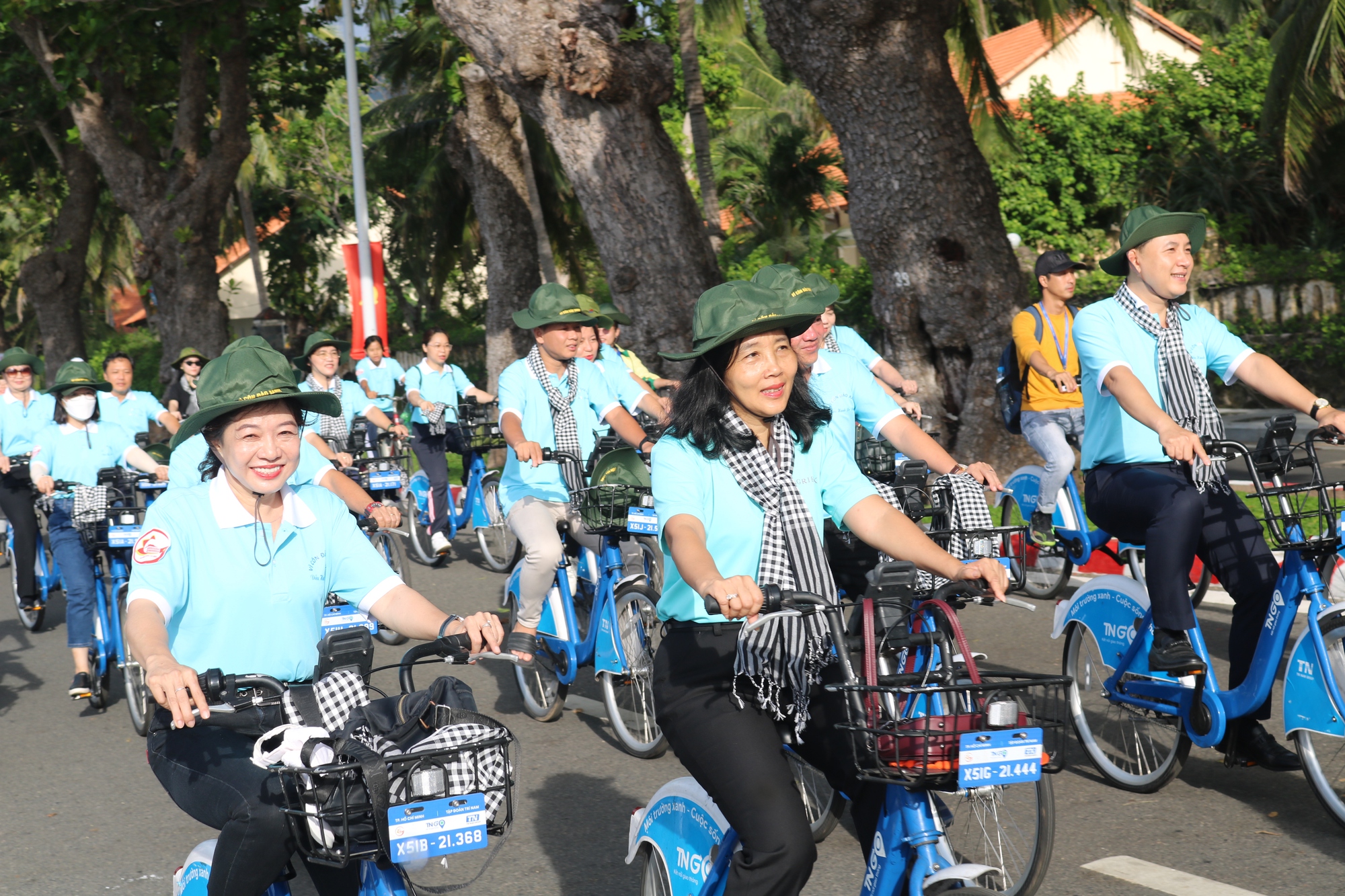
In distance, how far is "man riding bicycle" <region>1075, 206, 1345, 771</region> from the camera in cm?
461

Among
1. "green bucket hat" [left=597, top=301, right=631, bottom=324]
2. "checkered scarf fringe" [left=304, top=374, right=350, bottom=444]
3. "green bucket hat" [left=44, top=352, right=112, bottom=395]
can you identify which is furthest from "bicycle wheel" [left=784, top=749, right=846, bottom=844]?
"green bucket hat" [left=597, top=301, right=631, bottom=324]

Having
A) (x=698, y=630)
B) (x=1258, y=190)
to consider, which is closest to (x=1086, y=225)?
(x=1258, y=190)

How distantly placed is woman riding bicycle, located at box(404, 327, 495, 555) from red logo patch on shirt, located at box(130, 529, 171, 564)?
8.17 m

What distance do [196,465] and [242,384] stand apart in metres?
2.87

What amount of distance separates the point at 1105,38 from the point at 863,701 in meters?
34.8

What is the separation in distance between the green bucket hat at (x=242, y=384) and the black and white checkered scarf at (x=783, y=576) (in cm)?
99

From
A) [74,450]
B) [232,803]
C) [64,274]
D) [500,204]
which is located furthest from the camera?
[64,274]

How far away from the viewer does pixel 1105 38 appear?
34094mm

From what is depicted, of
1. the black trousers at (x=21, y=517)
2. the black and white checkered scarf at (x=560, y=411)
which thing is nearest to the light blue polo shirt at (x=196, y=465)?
the black and white checkered scarf at (x=560, y=411)

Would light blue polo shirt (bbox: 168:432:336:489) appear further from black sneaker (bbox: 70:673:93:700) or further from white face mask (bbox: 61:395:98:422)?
white face mask (bbox: 61:395:98:422)

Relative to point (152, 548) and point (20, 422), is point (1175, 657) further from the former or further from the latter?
point (20, 422)

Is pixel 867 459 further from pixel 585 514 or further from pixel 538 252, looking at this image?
pixel 538 252

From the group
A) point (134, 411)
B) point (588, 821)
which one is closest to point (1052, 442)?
point (588, 821)

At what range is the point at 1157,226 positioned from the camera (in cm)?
486
